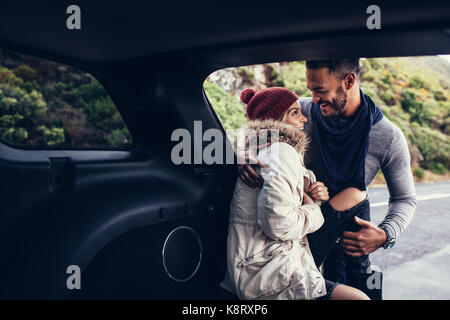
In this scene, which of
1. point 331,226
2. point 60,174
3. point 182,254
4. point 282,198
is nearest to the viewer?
point 60,174

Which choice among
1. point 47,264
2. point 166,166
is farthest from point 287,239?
point 47,264

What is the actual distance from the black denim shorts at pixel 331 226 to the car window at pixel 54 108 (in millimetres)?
1023

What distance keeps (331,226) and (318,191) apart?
23cm

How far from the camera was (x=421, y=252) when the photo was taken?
6.05 ft

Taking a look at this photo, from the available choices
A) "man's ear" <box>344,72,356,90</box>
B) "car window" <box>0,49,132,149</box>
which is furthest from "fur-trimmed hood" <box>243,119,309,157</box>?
"car window" <box>0,49,132,149</box>

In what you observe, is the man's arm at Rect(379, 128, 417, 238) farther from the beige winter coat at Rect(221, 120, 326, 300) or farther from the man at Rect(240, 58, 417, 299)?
the beige winter coat at Rect(221, 120, 326, 300)

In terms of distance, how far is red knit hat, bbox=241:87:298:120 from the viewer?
76.5 inches

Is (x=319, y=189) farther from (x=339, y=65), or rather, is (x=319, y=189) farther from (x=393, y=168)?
(x=339, y=65)

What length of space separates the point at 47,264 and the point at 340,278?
1.38 m

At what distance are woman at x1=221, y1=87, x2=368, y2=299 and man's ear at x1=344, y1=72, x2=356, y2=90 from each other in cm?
33

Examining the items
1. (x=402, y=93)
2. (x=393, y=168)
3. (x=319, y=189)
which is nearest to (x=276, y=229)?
(x=319, y=189)

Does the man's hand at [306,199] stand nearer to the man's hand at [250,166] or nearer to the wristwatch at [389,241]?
the man's hand at [250,166]

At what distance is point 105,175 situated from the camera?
5.21ft
